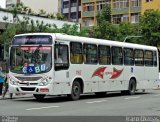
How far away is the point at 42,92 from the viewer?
2003cm

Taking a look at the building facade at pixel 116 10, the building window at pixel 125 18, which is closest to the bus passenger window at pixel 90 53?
the building facade at pixel 116 10

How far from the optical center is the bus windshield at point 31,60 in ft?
66.0

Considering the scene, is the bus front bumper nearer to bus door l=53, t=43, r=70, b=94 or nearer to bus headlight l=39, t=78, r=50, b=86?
bus headlight l=39, t=78, r=50, b=86

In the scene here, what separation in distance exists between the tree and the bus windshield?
1665 inches

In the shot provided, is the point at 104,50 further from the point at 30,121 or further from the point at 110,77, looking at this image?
the point at 30,121

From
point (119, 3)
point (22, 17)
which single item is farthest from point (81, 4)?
point (22, 17)

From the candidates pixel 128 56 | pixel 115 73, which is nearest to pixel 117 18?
pixel 128 56

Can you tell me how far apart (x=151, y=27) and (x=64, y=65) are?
4254 cm

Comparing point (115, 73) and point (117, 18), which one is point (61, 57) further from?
→ point (117, 18)

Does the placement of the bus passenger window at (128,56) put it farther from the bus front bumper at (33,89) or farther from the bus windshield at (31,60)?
the bus front bumper at (33,89)

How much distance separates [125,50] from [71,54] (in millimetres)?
6028

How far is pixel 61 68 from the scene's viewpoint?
20.7 meters

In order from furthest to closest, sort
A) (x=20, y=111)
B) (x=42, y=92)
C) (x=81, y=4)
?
(x=81, y=4)
(x=42, y=92)
(x=20, y=111)

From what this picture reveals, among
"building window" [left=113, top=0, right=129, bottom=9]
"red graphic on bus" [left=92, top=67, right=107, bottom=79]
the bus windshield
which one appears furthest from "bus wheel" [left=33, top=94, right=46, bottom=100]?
"building window" [left=113, top=0, right=129, bottom=9]
